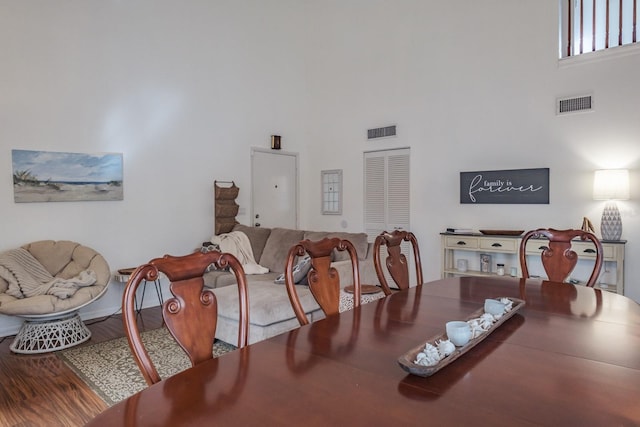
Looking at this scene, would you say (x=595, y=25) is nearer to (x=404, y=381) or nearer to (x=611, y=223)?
(x=611, y=223)

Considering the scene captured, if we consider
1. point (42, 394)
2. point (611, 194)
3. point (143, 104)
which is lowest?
point (42, 394)

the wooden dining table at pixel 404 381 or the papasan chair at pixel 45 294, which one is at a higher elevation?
the wooden dining table at pixel 404 381

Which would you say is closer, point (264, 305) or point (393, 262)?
point (393, 262)

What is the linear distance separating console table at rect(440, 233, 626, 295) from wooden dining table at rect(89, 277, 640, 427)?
3.02m

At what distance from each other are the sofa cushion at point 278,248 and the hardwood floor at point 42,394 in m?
2.23

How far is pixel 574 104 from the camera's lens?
454 cm

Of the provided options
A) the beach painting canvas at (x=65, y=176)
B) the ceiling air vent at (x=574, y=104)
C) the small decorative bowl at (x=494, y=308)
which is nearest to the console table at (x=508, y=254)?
the ceiling air vent at (x=574, y=104)

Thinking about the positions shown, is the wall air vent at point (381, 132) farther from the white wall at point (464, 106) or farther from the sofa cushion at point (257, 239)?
the sofa cushion at point (257, 239)

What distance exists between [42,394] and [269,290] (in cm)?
168

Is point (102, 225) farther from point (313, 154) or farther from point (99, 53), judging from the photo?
point (313, 154)

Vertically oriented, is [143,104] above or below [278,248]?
above

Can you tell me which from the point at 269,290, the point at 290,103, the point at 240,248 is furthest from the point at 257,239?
the point at 290,103

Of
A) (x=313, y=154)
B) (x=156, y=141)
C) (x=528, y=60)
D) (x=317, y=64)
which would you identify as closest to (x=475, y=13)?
(x=528, y=60)

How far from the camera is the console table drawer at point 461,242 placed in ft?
16.2
